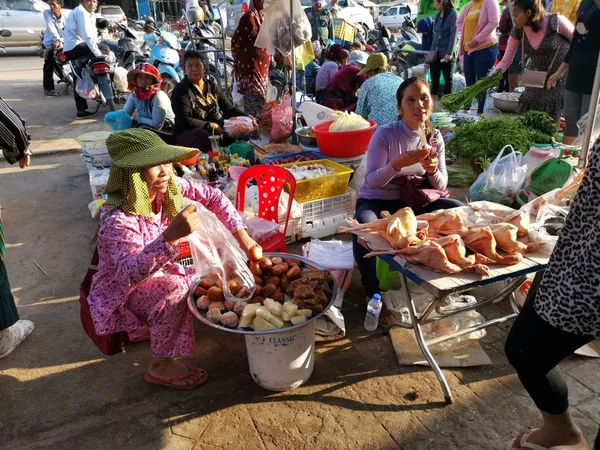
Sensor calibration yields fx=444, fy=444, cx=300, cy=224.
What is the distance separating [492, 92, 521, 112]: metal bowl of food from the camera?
6.27 meters

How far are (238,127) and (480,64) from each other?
14.2ft

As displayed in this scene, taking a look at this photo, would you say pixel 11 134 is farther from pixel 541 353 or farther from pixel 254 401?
pixel 541 353

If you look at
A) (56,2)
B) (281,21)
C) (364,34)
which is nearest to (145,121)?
(281,21)

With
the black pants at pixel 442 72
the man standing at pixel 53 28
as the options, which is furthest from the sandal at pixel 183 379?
the man standing at pixel 53 28

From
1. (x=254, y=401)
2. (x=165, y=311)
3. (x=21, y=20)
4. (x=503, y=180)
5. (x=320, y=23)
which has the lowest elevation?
(x=254, y=401)

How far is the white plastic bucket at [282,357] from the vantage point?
7.33 feet

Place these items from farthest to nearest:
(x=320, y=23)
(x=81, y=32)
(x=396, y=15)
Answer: (x=396, y=15), (x=320, y=23), (x=81, y=32)

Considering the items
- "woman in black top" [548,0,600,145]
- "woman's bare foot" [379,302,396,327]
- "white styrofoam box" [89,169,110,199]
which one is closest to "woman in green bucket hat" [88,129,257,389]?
"woman's bare foot" [379,302,396,327]

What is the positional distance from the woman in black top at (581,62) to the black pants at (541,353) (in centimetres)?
373

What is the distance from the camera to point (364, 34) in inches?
564

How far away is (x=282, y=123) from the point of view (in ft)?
17.0

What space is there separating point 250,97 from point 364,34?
10089mm

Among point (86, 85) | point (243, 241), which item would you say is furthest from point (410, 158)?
point (86, 85)

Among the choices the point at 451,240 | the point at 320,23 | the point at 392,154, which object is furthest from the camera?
the point at 320,23
